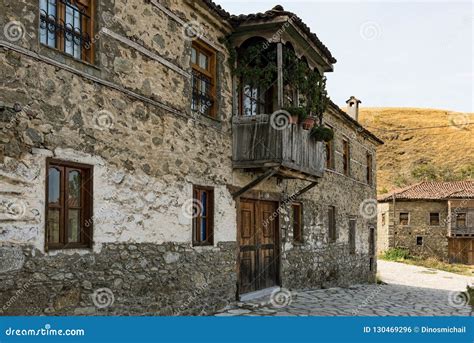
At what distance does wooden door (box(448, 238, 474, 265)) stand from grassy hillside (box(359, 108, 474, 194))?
18450 millimetres

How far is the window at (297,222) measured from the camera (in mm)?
13203

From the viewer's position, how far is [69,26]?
20.9ft

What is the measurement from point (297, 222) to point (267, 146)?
4.31m

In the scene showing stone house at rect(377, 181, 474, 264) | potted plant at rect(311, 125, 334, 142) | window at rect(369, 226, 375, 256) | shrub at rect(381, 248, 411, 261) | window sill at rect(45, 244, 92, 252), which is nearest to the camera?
window sill at rect(45, 244, 92, 252)

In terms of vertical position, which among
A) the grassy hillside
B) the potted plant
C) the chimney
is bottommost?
the potted plant

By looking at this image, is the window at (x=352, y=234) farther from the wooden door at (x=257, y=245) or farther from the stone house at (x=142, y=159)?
the wooden door at (x=257, y=245)

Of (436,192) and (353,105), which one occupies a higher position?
(353,105)

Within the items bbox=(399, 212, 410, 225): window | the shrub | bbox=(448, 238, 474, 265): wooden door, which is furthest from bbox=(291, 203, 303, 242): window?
bbox=(448, 238, 474, 265): wooden door

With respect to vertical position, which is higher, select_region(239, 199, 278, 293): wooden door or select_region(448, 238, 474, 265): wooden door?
select_region(239, 199, 278, 293): wooden door

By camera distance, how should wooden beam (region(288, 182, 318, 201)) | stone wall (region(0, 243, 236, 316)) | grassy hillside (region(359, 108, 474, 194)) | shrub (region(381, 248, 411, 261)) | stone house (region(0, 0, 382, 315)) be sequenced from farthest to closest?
grassy hillside (region(359, 108, 474, 194)) → shrub (region(381, 248, 411, 261)) → wooden beam (region(288, 182, 318, 201)) → stone house (region(0, 0, 382, 315)) → stone wall (region(0, 243, 236, 316))

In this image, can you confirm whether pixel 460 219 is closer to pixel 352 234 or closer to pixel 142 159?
pixel 352 234

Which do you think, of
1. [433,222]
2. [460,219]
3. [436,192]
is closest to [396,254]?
[433,222]

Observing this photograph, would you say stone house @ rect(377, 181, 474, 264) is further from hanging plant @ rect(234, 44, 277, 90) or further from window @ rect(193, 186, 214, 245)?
window @ rect(193, 186, 214, 245)

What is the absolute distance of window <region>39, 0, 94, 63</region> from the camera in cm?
601
